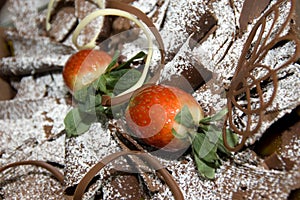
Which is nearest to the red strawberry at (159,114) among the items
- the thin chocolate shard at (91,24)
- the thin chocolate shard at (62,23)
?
the thin chocolate shard at (91,24)

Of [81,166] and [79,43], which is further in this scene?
[79,43]

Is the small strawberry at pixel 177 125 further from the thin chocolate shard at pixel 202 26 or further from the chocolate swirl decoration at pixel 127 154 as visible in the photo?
the thin chocolate shard at pixel 202 26

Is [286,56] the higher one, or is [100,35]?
[286,56]

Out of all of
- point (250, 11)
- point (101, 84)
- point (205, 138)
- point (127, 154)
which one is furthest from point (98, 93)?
point (250, 11)

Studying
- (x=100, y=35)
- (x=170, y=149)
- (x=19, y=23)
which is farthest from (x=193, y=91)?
(x=19, y=23)

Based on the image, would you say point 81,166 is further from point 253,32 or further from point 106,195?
point 253,32

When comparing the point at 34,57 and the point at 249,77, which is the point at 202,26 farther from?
the point at 34,57

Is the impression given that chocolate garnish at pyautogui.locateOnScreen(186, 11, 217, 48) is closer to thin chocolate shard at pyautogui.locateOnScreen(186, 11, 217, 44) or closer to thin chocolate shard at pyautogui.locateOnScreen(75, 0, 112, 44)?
thin chocolate shard at pyautogui.locateOnScreen(186, 11, 217, 44)
